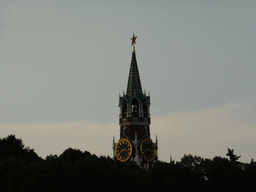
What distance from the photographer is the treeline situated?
5381 centimetres

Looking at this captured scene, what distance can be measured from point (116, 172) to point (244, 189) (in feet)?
54.2

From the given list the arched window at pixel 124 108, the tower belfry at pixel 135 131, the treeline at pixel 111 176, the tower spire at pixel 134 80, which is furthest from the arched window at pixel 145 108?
the treeline at pixel 111 176

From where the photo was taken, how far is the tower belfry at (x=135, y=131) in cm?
11000

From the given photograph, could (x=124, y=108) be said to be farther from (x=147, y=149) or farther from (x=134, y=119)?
(x=147, y=149)

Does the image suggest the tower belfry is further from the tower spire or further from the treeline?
the treeline

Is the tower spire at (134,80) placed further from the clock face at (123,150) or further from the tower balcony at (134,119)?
the clock face at (123,150)

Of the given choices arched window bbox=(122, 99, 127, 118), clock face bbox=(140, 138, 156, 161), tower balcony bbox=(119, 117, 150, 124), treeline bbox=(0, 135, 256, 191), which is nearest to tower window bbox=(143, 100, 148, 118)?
tower balcony bbox=(119, 117, 150, 124)

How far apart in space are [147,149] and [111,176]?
5288 cm

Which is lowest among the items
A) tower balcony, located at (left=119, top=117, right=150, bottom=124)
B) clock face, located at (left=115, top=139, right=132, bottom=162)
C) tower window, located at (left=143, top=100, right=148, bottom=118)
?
clock face, located at (left=115, top=139, right=132, bottom=162)

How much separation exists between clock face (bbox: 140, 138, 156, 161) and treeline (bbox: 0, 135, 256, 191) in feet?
150

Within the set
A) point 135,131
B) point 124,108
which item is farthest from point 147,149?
point 124,108

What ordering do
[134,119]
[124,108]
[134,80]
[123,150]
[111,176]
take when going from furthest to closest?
[134,80]
[124,108]
[134,119]
[123,150]
[111,176]

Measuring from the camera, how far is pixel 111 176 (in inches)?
2322

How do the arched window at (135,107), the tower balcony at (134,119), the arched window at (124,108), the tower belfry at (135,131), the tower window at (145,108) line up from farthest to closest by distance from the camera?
1. the tower window at (145,108)
2. the arched window at (124,108)
3. the arched window at (135,107)
4. the tower balcony at (134,119)
5. the tower belfry at (135,131)
